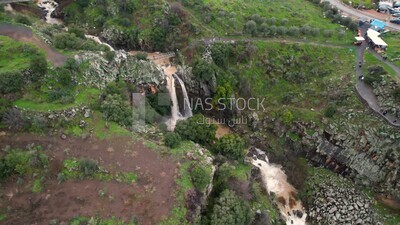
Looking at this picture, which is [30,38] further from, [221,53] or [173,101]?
[221,53]

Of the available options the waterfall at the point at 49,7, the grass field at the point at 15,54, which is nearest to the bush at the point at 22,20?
the grass field at the point at 15,54

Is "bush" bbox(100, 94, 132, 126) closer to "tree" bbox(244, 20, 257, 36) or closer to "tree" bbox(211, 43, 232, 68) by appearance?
"tree" bbox(211, 43, 232, 68)

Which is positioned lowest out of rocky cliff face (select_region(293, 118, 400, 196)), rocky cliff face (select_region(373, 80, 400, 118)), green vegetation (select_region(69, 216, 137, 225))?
rocky cliff face (select_region(293, 118, 400, 196))

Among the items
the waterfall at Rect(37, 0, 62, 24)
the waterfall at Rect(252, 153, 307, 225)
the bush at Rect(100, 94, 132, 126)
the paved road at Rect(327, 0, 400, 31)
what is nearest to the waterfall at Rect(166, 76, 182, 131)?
the bush at Rect(100, 94, 132, 126)

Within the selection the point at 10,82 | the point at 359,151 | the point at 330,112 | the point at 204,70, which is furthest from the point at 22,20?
the point at 359,151

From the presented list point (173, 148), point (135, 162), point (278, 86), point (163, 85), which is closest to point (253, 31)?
point (278, 86)
